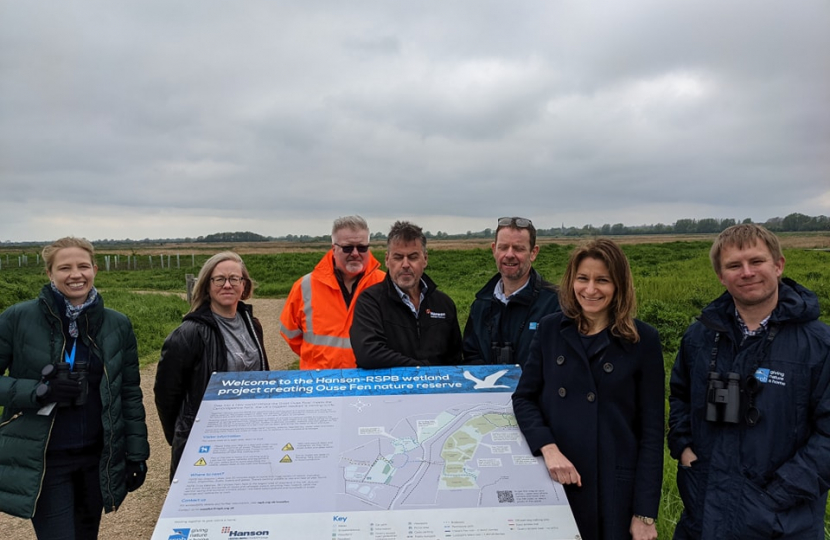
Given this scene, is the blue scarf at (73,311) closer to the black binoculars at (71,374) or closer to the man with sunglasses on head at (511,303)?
the black binoculars at (71,374)

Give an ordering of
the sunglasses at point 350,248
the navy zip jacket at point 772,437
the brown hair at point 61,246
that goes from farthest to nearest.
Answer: the sunglasses at point 350,248 < the brown hair at point 61,246 < the navy zip jacket at point 772,437

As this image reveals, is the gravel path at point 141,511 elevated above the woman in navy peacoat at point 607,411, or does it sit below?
below

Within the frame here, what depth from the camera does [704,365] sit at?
3.04 meters

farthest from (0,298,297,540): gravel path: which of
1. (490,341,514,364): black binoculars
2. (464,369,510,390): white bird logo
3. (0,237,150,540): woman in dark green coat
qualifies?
(490,341,514,364): black binoculars

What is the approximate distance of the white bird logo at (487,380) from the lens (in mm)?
3523

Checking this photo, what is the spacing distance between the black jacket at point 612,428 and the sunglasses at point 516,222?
4.19ft

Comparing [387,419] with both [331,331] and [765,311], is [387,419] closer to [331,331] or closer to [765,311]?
[331,331]

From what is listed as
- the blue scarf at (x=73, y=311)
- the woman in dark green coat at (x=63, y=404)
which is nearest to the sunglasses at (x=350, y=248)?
the woman in dark green coat at (x=63, y=404)

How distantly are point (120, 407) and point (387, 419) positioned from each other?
1.99 m

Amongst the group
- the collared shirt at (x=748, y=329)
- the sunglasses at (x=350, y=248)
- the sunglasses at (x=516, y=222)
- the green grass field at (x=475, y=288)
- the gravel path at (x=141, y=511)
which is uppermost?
the sunglasses at (x=516, y=222)

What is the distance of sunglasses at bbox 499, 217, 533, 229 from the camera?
4020 mm

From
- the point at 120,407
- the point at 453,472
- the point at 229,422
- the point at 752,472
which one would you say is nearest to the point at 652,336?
the point at 752,472

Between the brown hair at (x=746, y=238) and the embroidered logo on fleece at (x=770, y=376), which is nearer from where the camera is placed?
the embroidered logo on fleece at (x=770, y=376)

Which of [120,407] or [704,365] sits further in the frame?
[120,407]
